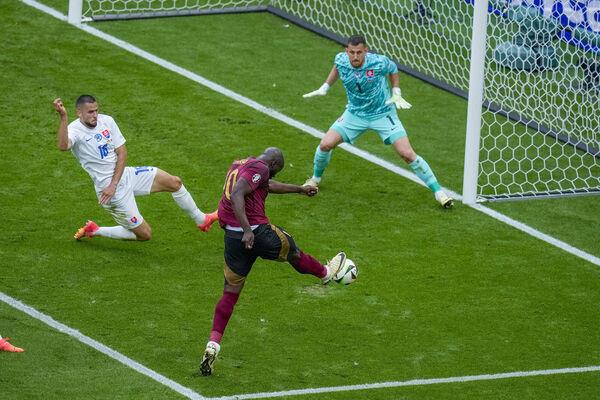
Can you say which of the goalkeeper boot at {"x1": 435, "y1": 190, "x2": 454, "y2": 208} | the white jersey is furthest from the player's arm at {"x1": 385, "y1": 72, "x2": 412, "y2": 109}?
the white jersey

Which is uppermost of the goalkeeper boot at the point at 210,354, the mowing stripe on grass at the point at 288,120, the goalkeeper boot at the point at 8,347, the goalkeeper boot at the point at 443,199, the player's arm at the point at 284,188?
the player's arm at the point at 284,188

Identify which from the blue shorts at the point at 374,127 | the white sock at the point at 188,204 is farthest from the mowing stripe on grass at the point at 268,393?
the blue shorts at the point at 374,127

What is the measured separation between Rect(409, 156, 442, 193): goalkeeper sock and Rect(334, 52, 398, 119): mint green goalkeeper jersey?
0.65 m

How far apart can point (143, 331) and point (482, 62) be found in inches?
195

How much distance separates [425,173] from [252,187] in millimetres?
4248

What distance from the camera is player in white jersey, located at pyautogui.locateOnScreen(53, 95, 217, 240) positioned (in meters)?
12.9

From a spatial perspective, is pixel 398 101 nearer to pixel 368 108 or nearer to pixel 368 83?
pixel 368 83

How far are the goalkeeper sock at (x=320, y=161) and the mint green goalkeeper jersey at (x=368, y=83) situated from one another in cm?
54

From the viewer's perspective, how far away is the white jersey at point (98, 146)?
12.9 metres

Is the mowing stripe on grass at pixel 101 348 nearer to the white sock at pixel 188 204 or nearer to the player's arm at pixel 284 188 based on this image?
the player's arm at pixel 284 188

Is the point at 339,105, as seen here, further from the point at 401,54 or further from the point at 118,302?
the point at 118,302

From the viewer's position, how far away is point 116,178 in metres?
12.9

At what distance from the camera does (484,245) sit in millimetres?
13977

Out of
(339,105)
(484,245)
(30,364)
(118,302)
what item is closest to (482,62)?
(484,245)
